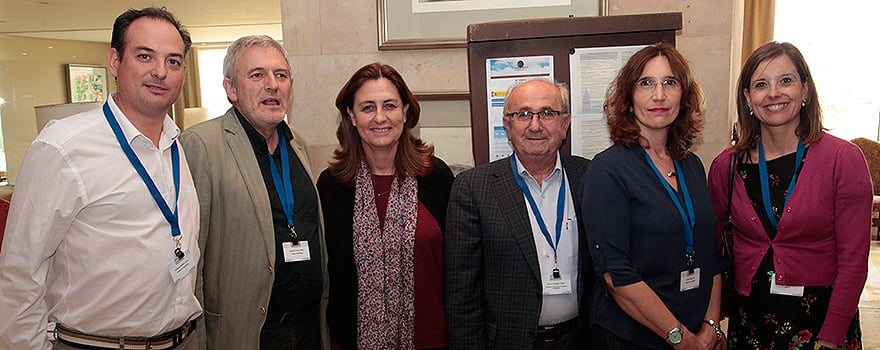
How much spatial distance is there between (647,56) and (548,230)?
2.16 feet

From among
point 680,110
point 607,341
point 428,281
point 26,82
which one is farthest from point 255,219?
point 26,82

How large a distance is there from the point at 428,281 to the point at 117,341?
1017 millimetres

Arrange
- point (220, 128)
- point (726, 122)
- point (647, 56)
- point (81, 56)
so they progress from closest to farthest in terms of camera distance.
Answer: point (647, 56), point (220, 128), point (726, 122), point (81, 56)

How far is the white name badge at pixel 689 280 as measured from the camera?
1789 mm

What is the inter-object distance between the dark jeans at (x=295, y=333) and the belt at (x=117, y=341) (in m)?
0.32

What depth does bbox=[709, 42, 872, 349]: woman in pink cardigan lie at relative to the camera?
5.98 feet

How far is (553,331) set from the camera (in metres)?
1.92

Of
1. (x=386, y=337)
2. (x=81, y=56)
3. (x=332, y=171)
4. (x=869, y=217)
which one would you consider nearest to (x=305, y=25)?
(x=332, y=171)

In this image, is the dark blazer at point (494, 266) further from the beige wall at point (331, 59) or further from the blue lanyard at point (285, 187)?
the beige wall at point (331, 59)

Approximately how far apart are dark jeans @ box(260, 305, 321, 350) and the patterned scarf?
0.18 m

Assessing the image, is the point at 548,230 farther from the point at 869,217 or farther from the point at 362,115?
the point at 869,217

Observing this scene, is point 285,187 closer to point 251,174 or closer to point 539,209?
point 251,174

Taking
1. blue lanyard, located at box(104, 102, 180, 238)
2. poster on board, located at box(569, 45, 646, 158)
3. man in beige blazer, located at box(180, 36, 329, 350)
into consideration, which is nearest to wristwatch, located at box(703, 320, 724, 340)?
poster on board, located at box(569, 45, 646, 158)

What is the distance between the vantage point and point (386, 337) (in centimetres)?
209
